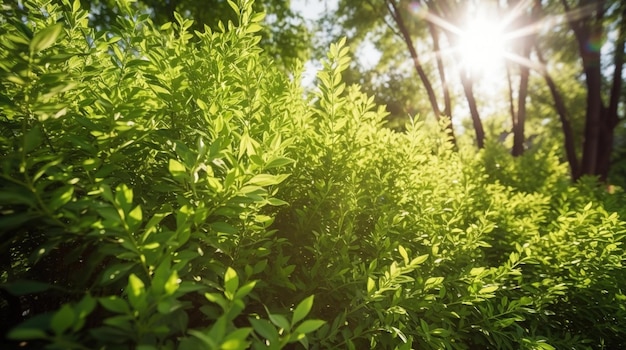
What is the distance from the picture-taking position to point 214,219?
1590mm

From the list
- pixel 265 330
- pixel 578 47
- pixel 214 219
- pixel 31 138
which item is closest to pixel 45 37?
pixel 31 138

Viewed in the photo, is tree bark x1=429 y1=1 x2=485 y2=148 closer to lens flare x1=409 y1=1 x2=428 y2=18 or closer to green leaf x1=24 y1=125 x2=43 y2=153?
lens flare x1=409 y1=1 x2=428 y2=18

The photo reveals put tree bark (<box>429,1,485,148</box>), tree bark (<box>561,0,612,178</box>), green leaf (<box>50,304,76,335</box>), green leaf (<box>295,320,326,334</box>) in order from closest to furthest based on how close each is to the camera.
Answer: green leaf (<box>50,304,76,335</box>) < green leaf (<box>295,320,326,334</box>) < tree bark (<box>561,0,612,178</box>) < tree bark (<box>429,1,485,148</box>)

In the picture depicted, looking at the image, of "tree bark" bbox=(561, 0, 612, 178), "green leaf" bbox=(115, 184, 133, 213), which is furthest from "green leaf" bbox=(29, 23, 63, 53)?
"tree bark" bbox=(561, 0, 612, 178)

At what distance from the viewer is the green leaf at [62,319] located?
80 cm

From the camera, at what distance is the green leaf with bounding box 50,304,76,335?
80cm

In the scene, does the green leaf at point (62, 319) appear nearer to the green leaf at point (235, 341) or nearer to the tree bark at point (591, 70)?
the green leaf at point (235, 341)

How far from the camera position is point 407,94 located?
23172 millimetres

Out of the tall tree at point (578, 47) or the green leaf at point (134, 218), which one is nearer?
the green leaf at point (134, 218)

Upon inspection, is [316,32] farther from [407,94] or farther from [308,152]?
[308,152]

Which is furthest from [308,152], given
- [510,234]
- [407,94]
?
[407,94]

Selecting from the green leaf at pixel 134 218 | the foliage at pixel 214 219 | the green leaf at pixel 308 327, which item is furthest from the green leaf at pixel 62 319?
the green leaf at pixel 308 327

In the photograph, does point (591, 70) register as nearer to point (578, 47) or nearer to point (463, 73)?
point (578, 47)

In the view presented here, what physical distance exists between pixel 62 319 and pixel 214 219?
798mm
